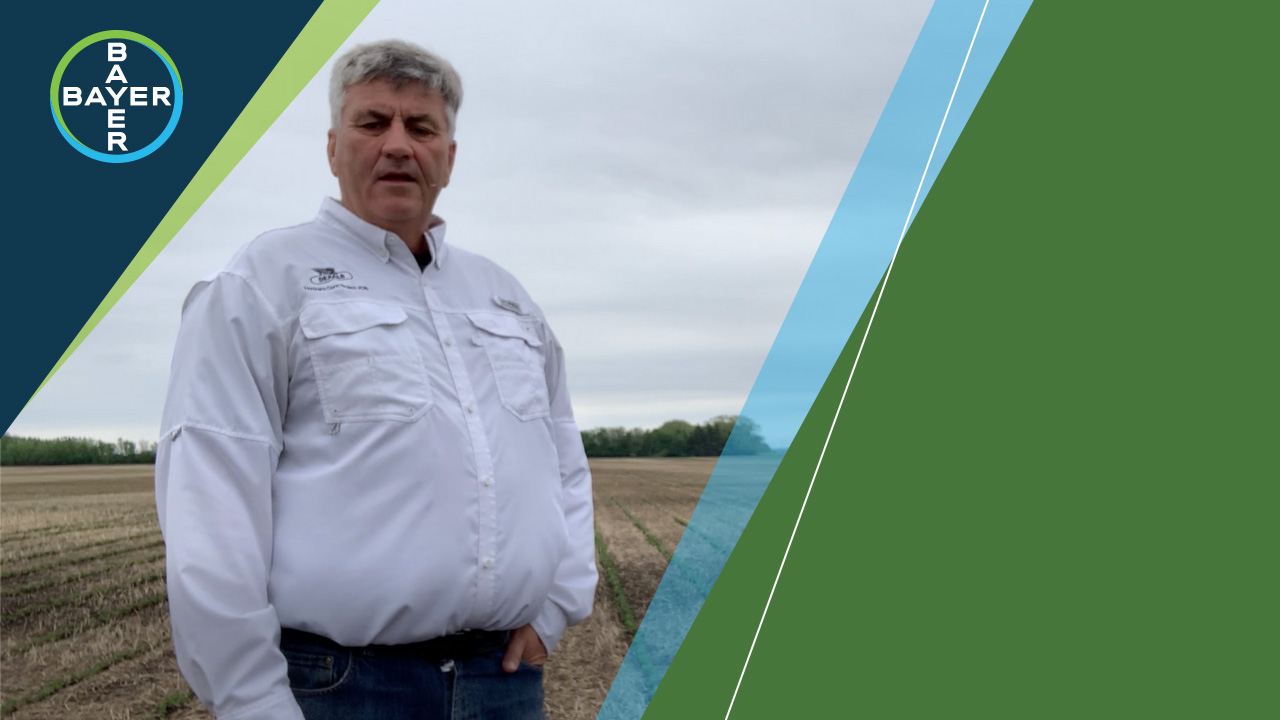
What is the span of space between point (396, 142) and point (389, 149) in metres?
0.02

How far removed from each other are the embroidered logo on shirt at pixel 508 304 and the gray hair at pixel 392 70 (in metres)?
0.37

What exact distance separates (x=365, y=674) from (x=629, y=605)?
559 cm

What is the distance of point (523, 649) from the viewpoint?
6.27 feet

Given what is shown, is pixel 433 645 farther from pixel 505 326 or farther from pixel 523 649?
pixel 505 326

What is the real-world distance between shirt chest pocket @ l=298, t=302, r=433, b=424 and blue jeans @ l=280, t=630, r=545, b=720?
0.38m

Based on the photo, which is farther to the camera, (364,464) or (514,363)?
(514,363)

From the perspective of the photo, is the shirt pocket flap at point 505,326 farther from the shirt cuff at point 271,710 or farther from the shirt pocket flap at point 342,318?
the shirt cuff at point 271,710

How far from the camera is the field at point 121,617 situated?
507cm

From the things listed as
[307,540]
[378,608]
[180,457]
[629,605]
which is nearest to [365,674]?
[378,608]

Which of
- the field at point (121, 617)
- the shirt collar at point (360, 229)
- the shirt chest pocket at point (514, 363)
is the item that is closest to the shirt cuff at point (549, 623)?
the shirt chest pocket at point (514, 363)

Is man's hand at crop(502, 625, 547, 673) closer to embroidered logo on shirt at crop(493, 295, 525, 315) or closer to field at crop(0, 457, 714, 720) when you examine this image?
embroidered logo on shirt at crop(493, 295, 525, 315)

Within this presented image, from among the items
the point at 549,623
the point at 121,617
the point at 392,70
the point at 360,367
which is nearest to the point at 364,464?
the point at 360,367

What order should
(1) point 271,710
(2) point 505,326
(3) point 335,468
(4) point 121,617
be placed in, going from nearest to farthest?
(1) point 271,710 → (3) point 335,468 → (2) point 505,326 → (4) point 121,617

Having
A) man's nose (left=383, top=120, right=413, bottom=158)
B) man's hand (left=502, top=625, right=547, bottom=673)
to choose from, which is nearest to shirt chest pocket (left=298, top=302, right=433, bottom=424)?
man's nose (left=383, top=120, right=413, bottom=158)
